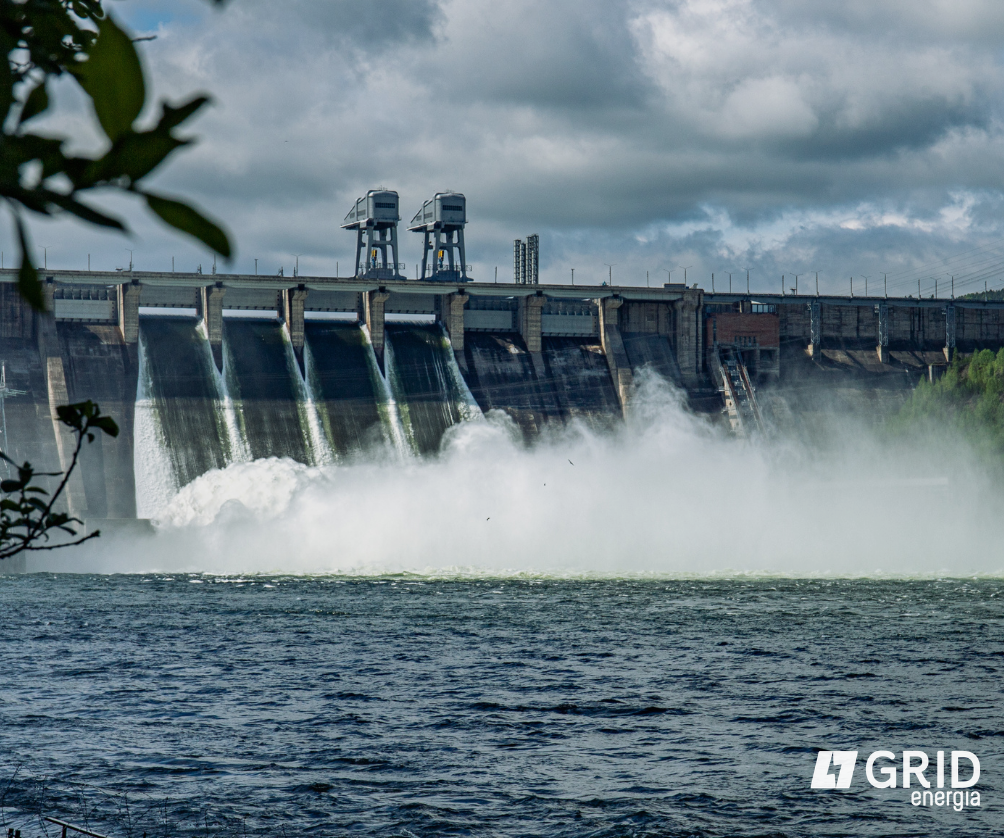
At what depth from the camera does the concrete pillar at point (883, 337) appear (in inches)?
3610

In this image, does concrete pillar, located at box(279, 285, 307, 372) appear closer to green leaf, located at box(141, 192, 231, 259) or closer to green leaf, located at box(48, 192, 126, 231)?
green leaf, located at box(48, 192, 126, 231)

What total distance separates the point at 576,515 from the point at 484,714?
43.4 metres

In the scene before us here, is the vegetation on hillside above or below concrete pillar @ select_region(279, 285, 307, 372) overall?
below

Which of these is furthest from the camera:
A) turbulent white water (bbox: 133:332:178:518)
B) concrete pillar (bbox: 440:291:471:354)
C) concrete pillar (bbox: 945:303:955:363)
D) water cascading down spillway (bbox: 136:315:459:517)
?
concrete pillar (bbox: 945:303:955:363)

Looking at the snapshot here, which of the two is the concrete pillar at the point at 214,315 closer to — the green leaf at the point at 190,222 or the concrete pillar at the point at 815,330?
the concrete pillar at the point at 815,330

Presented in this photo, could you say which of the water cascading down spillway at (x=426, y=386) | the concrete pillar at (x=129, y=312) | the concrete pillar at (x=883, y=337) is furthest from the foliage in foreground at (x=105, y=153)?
the concrete pillar at (x=883, y=337)

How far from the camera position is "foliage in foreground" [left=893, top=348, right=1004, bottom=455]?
285 feet

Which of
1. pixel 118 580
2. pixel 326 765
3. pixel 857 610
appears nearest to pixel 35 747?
pixel 326 765

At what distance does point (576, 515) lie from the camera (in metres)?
68.4

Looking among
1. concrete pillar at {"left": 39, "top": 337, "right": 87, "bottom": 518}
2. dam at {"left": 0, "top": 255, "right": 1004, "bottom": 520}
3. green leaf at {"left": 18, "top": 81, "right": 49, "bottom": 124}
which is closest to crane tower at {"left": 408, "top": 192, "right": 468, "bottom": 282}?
dam at {"left": 0, "top": 255, "right": 1004, "bottom": 520}

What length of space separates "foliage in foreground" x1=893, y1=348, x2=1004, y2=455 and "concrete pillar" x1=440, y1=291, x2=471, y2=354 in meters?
34.4

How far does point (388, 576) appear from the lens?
192ft

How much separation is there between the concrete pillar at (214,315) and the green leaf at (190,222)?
70.0m

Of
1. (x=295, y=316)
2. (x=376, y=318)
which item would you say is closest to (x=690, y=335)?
(x=376, y=318)
